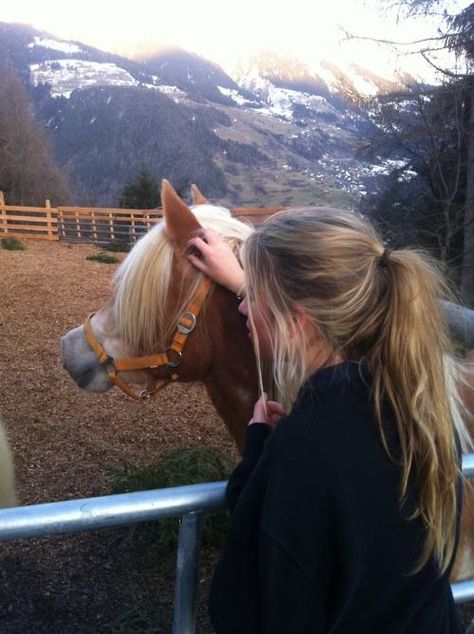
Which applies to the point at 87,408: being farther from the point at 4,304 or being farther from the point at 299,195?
the point at 299,195

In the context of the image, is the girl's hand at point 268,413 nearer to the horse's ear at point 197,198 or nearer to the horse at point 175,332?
the horse at point 175,332

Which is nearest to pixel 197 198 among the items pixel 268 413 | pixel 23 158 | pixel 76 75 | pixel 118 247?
pixel 268 413

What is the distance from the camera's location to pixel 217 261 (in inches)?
70.8

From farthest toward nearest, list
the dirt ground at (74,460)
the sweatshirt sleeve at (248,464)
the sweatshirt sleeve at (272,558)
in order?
the dirt ground at (74,460) → the sweatshirt sleeve at (248,464) → the sweatshirt sleeve at (272,558)

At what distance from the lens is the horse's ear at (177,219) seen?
71.6 inches

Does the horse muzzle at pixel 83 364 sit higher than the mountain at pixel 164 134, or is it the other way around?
the horse muzzle at pixel 83 364

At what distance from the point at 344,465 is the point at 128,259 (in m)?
1.34

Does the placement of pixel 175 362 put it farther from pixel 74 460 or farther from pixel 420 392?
pixel 74 460

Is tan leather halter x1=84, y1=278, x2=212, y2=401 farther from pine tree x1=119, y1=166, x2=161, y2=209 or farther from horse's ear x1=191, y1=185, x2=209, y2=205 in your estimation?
pine tree x1=119, y1=166, x2=161, y2=209

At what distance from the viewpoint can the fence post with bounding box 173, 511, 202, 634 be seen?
3.79ft

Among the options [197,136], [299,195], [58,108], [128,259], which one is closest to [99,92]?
[58,108]

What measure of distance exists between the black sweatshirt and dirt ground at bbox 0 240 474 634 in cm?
161

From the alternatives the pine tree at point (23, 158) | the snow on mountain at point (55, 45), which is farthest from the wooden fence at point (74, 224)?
the snow on mountain at point (55, 45)

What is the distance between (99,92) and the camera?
118938 millimetres
